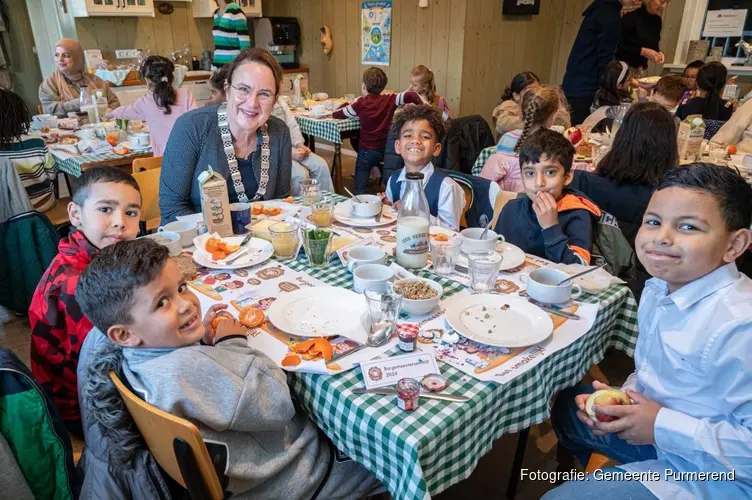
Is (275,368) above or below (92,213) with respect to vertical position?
below

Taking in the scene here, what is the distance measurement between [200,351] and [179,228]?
0.89m

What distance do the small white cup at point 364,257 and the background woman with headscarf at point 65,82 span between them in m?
3.77

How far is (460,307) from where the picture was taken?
52.7 inches

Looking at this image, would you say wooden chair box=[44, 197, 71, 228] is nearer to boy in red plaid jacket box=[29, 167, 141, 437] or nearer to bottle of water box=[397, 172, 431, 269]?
boy in red plaid jacket box=[29, 167, 141, 437]

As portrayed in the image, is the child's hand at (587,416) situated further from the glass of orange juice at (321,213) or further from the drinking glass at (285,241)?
the glass of orange juice at (321,213)

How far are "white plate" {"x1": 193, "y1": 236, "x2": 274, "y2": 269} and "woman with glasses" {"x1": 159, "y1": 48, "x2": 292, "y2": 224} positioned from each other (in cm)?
49

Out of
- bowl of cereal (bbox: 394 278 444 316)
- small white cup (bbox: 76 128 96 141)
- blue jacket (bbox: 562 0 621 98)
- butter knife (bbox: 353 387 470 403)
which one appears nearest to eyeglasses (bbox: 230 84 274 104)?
bowl of cereal (bbox: 394 278 444 316)

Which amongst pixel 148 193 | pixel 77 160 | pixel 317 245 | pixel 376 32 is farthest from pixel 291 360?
pixel 376 32

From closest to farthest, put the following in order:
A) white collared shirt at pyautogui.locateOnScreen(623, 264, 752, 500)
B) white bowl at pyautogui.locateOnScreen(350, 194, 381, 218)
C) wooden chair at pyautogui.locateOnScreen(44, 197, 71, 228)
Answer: white collared shirt at pyautogui.locateOnScreen(623, 264, 752, 500)
white bowl at pyautogui.locateOnScreen(350, 194, 381, 218)
wooden chair at pyautogui.locateOnScreen(44, 197, 71, 228)

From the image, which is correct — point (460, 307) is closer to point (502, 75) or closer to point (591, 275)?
point (591, 275)

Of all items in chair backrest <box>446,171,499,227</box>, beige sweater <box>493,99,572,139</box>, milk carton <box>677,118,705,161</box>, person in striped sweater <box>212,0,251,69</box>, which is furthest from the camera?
person in striped sweater <box>212,0,251,69</box>

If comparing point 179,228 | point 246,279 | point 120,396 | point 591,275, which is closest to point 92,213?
point 179,228

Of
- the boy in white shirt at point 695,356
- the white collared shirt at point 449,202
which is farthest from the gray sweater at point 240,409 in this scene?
the white collared shirt at point 449,202

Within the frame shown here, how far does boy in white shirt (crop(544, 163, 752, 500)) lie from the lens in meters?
1.00
